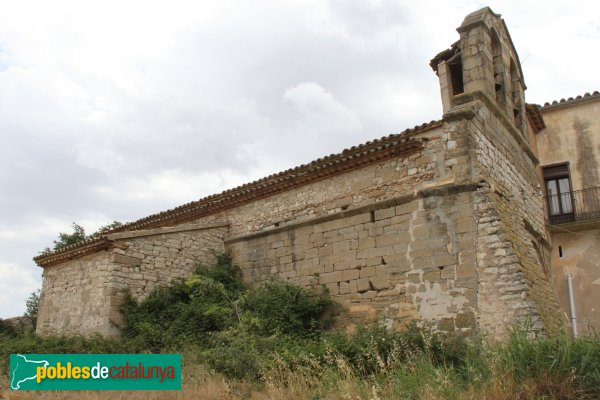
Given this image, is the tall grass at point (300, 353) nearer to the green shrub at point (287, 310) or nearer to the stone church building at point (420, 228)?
the green shrub at point (287, 310)

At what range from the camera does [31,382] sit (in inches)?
316

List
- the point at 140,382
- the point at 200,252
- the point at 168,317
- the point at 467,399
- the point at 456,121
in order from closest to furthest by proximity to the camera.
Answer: the point at 467,399 → the point at 140,382 → the point at 456,121 → the point at 168,317 → the point at 200,252

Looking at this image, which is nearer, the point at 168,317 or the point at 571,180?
the point at 168,317

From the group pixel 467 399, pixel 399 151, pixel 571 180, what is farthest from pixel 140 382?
pixel 571 180

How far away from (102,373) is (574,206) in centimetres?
1208

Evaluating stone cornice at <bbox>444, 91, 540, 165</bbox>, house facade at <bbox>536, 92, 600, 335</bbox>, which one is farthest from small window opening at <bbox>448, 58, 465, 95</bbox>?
house facade at <bbox>536, 92, 600, 335</bbox>

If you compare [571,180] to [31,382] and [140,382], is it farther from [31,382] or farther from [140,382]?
[31,382]

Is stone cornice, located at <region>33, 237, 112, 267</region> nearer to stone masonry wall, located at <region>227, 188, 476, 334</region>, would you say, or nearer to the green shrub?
the green shrub

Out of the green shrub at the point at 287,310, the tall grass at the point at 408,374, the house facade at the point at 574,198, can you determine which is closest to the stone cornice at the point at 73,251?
the green shrub at the point at 287,310

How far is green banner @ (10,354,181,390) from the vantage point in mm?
7711

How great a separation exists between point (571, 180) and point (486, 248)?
659 cm

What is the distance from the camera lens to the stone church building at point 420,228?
973cm

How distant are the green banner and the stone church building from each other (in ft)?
12.1

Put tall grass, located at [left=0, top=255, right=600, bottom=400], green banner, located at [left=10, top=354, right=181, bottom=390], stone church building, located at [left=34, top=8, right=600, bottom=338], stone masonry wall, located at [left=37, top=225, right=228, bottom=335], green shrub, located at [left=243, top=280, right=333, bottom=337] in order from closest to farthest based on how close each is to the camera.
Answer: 1. tall grass, located at [left=0, top=255, right=600, bottom=400]
2. green banner, located at [left=10, top=354, right=181, bottom=390]
3. stone church building, located at [left=34, top=8, right=600, bottom=338]
4. green shrub, located at [left=243, top=280, right=333, bottom=337]
5. stone masonry wall, located at [left=37, top=225, right=228, bottom=335]
